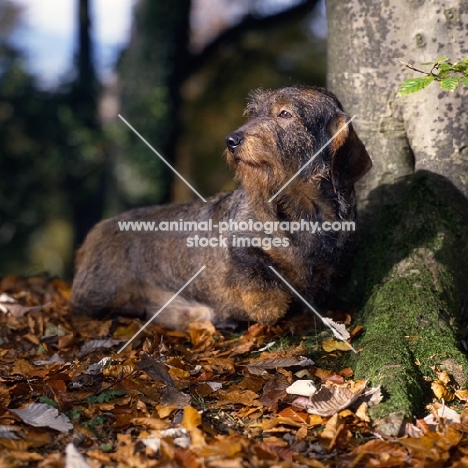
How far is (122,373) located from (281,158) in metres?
1.86

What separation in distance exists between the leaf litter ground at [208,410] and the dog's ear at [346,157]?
3.77 ft

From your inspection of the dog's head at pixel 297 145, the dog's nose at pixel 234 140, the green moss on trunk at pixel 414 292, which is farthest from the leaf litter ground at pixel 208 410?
the dog's nose at pixel 234 140

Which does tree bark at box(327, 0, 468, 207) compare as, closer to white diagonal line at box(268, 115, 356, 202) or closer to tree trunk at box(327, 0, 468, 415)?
tree trunk at box(327, 0, 468, 415)

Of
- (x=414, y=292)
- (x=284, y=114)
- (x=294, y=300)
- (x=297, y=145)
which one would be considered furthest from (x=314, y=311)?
(x=284, y=114)

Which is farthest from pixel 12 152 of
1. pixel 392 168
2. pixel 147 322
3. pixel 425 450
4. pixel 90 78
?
pixel 425 450

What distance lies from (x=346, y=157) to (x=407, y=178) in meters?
0.95

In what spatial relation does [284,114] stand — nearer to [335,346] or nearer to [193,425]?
[335,346]

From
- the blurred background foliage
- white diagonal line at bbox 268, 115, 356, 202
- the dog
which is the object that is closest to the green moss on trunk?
the dog

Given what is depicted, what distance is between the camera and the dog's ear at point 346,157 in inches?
185

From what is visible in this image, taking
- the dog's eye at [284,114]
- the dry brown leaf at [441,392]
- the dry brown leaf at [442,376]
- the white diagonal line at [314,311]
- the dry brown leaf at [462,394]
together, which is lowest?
the dry brown leaf at [462,394]

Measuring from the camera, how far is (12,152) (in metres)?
12.1

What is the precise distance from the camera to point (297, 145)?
4.66m

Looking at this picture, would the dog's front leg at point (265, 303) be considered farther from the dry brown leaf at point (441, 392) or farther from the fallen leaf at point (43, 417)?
the fallen leaf at point (43, 417)

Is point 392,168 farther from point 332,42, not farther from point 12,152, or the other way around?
point 12,152
